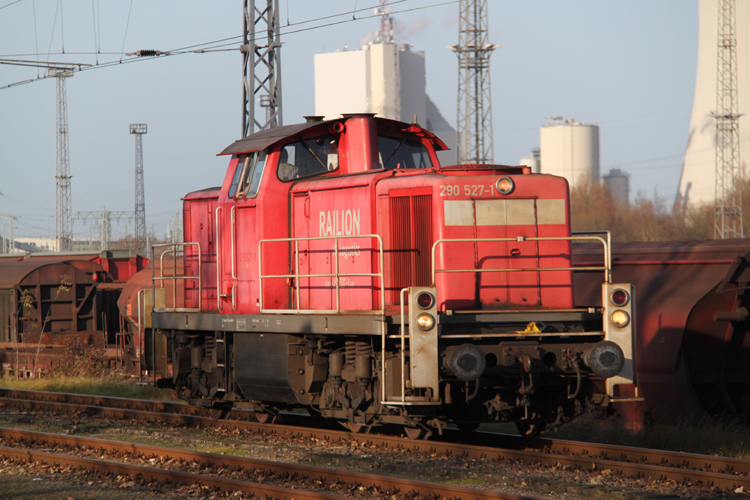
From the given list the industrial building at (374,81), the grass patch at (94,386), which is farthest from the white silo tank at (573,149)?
the grass patch at (94,386)

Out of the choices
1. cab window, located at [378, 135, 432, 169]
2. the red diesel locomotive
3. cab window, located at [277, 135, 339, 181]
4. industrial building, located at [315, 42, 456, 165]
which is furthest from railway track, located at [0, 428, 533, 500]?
industrial building, located at [315, 42, 456, 165]

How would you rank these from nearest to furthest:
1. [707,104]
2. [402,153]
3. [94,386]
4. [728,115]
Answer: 1. [402,153]
2. [94,386]
3. [728,115]
4. [707,104]

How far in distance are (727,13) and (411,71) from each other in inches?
1916

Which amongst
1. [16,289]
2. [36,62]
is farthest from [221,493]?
[36,62]

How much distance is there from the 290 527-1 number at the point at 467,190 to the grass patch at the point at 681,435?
3.45m

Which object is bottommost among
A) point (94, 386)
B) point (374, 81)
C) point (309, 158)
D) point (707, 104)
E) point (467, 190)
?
point (94, 386)

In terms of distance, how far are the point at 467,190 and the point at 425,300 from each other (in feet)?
4.69

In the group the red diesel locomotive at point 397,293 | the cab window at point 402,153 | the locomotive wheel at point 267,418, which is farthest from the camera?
the locomotive wheel at point 267,418

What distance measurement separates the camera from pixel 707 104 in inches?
2160

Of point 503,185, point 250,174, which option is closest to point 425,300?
point 503,185

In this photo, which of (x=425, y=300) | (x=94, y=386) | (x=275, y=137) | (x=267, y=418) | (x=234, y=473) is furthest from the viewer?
(x=94, y=386)

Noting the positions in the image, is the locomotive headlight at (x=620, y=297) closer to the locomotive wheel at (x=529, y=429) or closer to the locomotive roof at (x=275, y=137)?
the locomotive wheel at (x=529, y=429)

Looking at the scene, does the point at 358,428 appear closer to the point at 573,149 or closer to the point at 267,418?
the point at 267,418

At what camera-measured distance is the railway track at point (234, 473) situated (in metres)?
6.16
